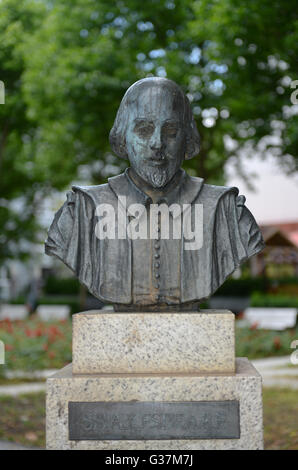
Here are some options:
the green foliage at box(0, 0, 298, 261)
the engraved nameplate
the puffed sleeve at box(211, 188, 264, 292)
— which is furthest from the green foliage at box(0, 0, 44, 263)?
the engraved nameplate

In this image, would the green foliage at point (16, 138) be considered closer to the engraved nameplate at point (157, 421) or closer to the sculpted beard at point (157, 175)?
the sculpted beard at point (157, 175)

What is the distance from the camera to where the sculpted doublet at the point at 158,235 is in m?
3.91

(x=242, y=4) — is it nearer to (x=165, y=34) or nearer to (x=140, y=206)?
(x=165, y=34)

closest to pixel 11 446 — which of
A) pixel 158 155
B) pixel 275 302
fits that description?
pixel 158 155

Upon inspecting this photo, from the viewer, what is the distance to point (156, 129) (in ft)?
12.6

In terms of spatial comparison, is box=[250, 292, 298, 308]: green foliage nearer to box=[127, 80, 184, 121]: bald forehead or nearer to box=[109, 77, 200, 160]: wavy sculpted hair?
box=[109, 77, 200, 160]: wavy sculpted hair

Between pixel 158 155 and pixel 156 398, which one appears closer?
pixel 156 398

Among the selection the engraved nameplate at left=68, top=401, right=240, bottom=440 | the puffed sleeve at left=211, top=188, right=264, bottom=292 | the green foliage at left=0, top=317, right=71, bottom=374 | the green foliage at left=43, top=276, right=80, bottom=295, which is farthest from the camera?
the green foliage at left=43, top=276, right=80, bottom=295

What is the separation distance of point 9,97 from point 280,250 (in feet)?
37.0

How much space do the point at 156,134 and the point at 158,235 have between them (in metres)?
0.72

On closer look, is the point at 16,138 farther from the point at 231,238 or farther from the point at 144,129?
the point at 231,238

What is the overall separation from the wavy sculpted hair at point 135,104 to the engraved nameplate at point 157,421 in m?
1.85

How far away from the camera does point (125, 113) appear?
13.4 feet

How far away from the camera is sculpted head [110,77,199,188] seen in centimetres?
385
